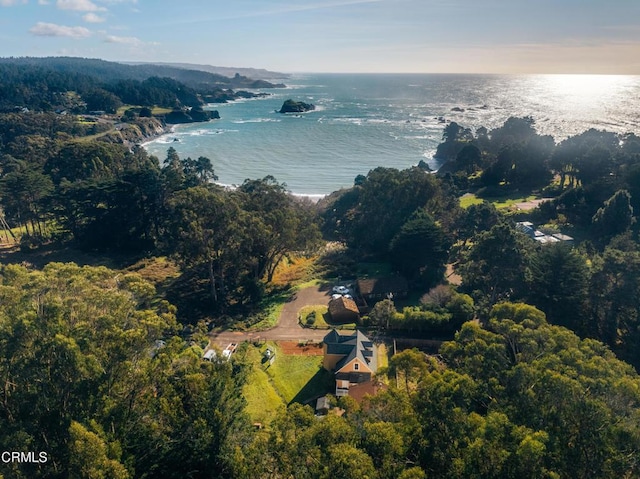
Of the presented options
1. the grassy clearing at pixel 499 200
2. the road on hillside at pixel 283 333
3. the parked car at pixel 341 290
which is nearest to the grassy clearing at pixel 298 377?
the road on hillside at pixel 283 333

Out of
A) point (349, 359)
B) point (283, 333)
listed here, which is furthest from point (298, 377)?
point (283, 333)

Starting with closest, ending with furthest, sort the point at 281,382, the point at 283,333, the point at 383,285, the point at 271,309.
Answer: the point at 281,382, the point at 283,333, the point at 271,309, the point at 383,285

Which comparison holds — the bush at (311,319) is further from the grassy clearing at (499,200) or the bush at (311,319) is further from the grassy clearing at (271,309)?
the grassy clearing at (499,200)

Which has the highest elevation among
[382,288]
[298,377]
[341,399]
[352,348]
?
[341,399]

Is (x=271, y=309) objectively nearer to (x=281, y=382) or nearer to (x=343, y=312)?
(x=343, y=312)

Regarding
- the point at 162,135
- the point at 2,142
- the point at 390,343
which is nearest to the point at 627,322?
the point at 390,343

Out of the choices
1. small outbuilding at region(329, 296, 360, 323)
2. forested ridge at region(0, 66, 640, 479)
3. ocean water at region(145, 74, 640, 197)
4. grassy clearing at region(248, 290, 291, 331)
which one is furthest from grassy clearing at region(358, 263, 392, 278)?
ocean water at region(145, 74, 640, 197)
